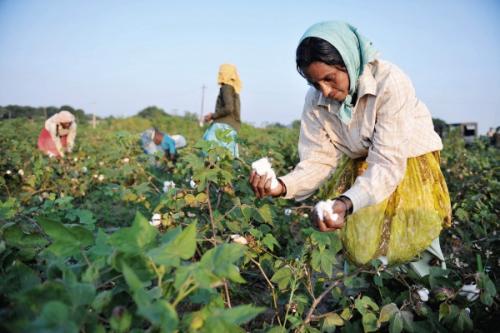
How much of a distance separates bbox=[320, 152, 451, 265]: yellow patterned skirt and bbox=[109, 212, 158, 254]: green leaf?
113 centimetres

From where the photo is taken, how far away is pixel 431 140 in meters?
1.66

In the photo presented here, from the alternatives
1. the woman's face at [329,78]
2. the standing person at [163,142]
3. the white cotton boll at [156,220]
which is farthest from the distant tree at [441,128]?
the white cotton boll at [156,220]

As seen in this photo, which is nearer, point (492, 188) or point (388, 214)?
point (388, 214)

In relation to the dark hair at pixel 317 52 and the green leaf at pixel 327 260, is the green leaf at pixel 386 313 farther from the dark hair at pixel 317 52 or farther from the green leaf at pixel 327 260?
the dark hair at pixel 317 52

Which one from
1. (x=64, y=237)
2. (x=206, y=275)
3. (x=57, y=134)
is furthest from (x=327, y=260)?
(x=57, y=134)

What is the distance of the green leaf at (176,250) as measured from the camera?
621 mm

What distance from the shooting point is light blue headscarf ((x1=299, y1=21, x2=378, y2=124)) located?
4.53 feet

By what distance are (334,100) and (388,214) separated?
20.3 inches

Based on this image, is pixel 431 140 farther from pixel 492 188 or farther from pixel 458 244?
pixel 492 188

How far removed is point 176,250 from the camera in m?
0.64

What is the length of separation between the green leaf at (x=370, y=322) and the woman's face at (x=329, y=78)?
77 cm

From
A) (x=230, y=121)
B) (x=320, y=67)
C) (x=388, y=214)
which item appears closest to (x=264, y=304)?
(x=388, y=214)

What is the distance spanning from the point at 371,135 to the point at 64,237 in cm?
120

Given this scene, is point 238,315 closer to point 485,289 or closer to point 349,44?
point 485,289
